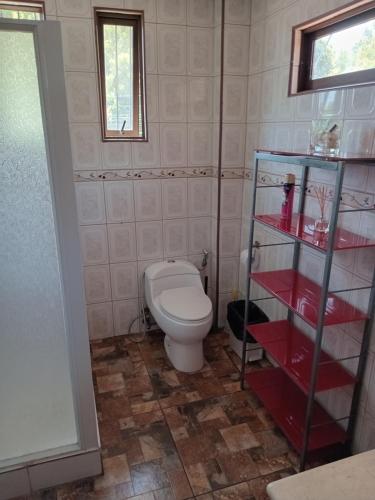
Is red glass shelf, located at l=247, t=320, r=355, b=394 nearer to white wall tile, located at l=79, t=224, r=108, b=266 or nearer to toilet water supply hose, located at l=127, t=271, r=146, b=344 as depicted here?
toilet water supply hose, located at l=127, t=271, r=146, b=344

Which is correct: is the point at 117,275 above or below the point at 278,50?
below

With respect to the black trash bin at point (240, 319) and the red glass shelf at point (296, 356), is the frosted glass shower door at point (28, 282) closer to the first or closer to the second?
the red glass shelf at point (296, 356)

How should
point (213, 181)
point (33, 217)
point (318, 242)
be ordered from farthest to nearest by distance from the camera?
point (213, 181) → point (318, 242) → point (33, 217)

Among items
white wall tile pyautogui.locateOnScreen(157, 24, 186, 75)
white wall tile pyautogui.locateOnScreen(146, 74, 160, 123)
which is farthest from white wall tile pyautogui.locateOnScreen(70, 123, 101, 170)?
white wall tile pyautogui.locateOnScreen(157, 24, 186, 75)

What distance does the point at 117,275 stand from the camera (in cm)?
271

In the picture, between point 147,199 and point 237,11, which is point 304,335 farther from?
point 237,11

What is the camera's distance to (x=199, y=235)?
9.29 ft

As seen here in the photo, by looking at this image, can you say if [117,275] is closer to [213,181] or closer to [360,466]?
[213,181]

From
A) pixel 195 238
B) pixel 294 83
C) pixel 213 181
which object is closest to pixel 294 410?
pixel 195 238

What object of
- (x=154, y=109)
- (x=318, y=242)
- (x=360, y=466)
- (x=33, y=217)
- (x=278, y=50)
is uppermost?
(x=278, y=50)

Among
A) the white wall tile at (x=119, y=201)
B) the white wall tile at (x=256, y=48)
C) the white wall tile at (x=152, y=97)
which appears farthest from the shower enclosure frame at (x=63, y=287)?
the white wall tile at (x=256, y=48)

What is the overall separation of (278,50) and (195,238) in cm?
134

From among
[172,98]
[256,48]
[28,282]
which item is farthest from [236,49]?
[28,282]

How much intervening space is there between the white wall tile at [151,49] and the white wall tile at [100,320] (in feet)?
5.36
